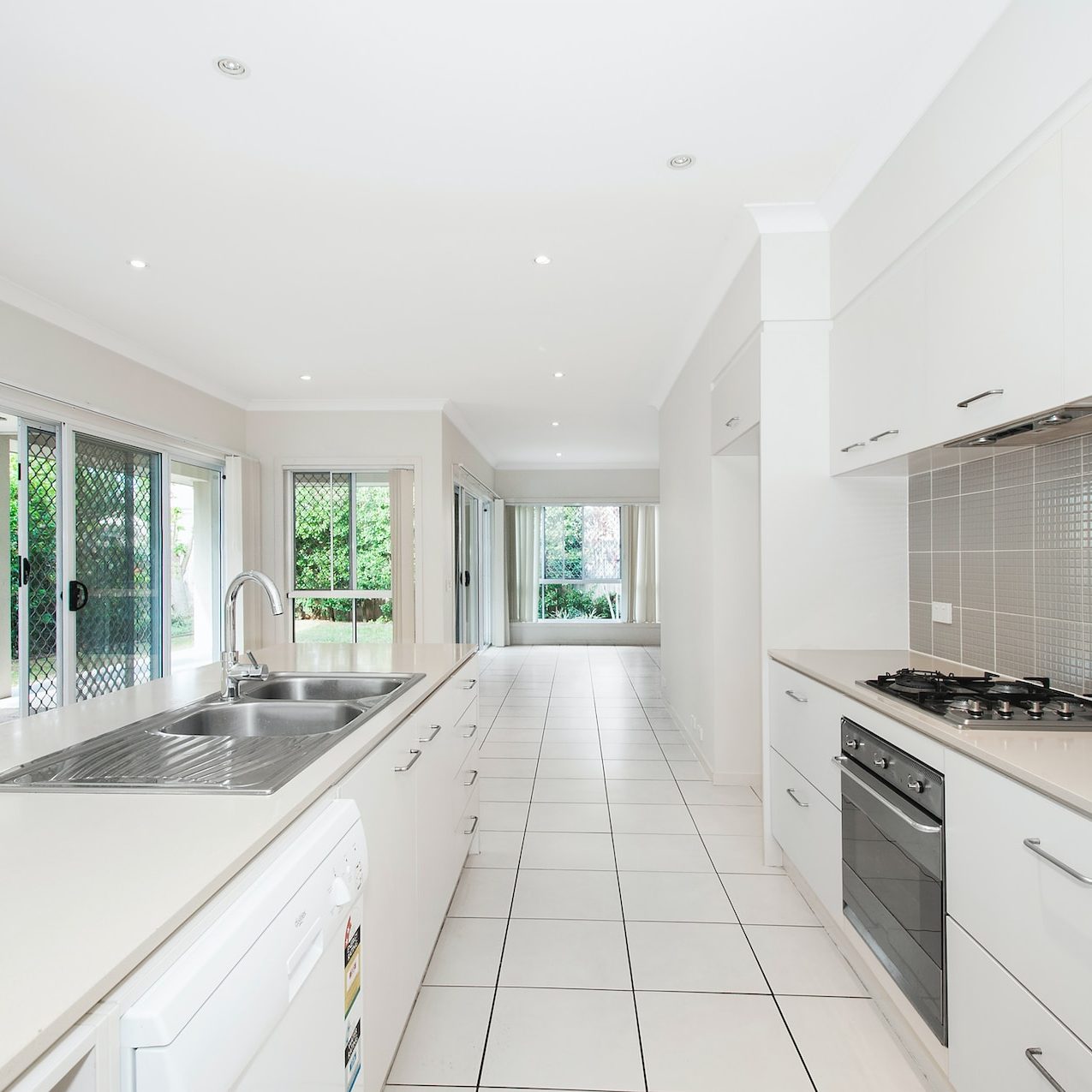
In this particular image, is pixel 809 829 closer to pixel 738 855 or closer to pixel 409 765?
pixel 738 855

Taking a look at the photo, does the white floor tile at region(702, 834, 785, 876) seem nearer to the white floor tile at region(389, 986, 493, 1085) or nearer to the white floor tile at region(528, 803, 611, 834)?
the white floor tile at region(528, 803, 611, 834)

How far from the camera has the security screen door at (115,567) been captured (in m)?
4.09

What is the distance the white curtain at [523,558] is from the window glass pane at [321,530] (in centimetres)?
422

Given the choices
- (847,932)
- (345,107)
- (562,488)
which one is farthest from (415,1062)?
(562,488)

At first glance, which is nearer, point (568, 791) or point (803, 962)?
point (803, 962)

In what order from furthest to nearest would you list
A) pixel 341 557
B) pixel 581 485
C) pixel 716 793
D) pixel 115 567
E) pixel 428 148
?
pixel 581 485 < pixel 341 557 < pixel 115 567 < pixel 716 793 < pixel 428 148

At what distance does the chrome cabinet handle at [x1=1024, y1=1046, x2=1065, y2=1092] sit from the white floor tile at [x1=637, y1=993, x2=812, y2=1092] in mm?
571

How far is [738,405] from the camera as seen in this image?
3156mm

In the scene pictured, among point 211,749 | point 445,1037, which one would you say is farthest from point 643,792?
point 211,749

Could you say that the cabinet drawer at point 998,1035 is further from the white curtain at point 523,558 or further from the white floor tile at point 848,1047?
the white curtain at point 523,558

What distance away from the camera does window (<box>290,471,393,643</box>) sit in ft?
20.0

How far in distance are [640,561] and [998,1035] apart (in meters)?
9.03

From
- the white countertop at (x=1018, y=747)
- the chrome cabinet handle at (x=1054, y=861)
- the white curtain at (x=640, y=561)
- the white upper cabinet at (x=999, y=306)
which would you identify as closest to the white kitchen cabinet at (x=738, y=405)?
the white upper cabinet at (x=999, y=306)

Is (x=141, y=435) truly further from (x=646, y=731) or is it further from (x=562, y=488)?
(x=562, y=488)
